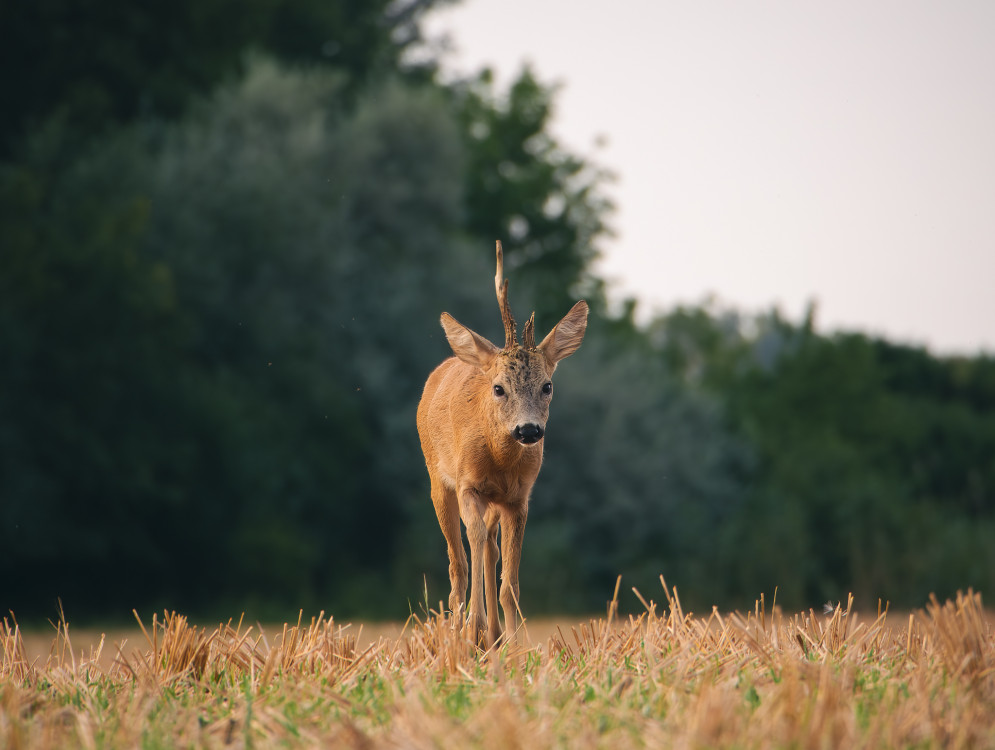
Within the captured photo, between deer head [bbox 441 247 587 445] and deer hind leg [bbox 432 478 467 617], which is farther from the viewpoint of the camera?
deer hind leg [bbox 432 478 467 617]

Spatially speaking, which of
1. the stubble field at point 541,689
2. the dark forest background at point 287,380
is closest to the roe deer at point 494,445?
the stubble field at point 541,689

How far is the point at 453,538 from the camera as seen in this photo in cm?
717

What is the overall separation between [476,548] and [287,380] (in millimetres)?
21871

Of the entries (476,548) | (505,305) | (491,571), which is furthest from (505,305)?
(491,571)

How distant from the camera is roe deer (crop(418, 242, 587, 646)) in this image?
643 cm

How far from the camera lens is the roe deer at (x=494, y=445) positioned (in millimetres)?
6426

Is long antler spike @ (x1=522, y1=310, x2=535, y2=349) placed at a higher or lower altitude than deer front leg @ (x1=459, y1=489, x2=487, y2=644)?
higher

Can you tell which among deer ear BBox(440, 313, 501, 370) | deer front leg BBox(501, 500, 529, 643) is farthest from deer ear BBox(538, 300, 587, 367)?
deer front leg BBox(501, 500, 529, 643)

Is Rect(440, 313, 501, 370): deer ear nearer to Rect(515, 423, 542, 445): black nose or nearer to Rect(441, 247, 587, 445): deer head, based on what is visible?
Rect(441, 247, 587, 445): deer head

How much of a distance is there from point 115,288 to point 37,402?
2.72 m

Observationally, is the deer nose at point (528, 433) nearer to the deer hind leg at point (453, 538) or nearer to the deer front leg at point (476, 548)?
the deer front leg at point (476, 548)

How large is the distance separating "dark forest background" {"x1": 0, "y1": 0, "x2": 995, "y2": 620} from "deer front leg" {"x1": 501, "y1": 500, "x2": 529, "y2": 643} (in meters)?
17.4

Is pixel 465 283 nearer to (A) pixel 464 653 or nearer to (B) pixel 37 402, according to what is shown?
(B) pixel 37 402

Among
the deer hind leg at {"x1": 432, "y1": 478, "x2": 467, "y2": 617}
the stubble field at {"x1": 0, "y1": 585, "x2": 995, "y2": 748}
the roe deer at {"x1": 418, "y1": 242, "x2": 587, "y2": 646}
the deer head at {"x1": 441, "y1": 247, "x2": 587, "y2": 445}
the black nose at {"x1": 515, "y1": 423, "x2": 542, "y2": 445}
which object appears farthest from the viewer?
the deer hind leg at {"x1": 432, "y1": 478, "x2": 467, "y2": 617}
